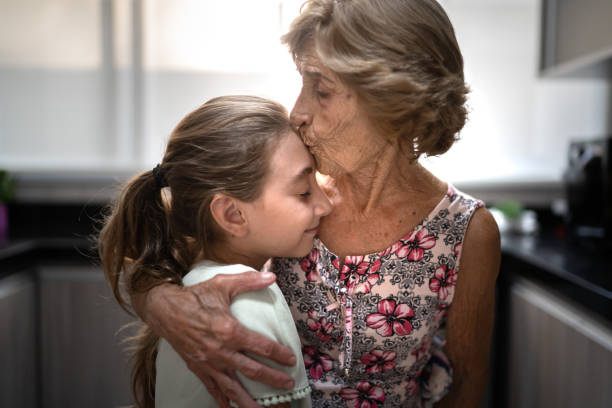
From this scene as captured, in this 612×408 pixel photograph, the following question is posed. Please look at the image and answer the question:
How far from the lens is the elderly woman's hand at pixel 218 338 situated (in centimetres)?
76

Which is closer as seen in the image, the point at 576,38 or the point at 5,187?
the point at 576,38

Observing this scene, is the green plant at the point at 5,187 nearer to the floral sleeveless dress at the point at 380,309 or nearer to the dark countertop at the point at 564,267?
the floral sleeveless dress at the point at 380,309

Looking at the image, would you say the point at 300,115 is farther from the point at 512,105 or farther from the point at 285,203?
the point at 512,105

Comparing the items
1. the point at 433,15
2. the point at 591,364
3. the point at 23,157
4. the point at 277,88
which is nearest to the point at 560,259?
the point at 591,364

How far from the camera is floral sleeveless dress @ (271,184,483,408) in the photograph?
0.96 metres

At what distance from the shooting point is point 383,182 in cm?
102

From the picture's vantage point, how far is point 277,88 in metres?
2.39

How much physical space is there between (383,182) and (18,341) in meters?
1.64

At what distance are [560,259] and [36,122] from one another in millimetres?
2423

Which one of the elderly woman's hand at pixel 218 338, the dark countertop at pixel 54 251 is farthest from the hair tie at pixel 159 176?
the dark countertop at pixel 54 251

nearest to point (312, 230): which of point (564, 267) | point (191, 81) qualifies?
point (564, 267)

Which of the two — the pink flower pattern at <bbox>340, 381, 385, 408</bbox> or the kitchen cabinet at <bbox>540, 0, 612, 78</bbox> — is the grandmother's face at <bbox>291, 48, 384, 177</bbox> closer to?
the pink flower pattern at <bbox>340, 381, 385, 408</bbox>

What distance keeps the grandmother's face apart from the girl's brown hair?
0.06 meters

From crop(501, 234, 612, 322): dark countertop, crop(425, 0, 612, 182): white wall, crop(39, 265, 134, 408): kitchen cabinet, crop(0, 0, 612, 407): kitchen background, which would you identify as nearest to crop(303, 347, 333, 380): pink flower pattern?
crop(501, 234, 612, 322): dark countertop
